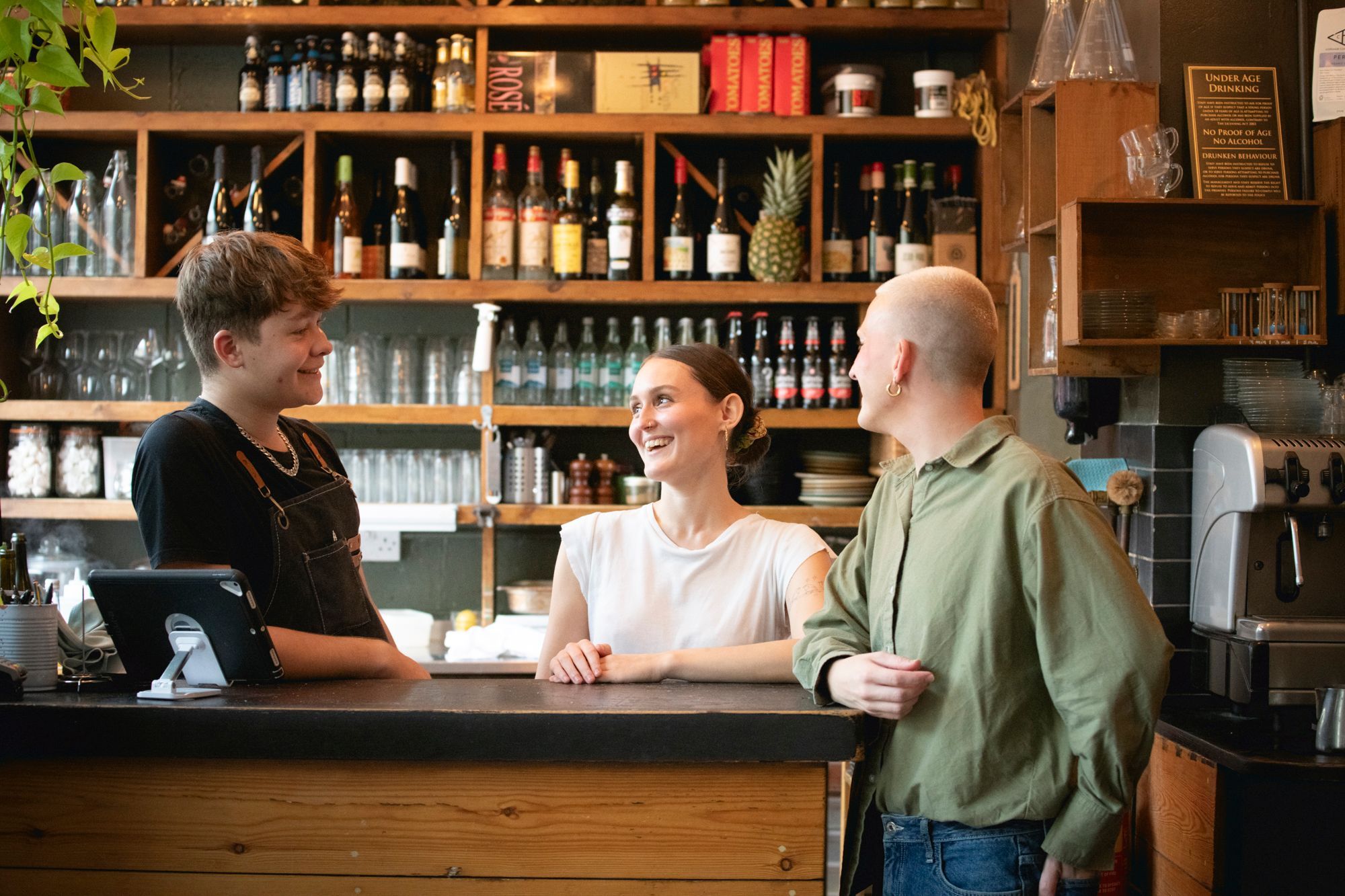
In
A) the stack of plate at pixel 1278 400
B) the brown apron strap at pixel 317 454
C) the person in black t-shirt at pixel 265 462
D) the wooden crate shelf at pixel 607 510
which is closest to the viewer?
the person in black t-shirt at pixel 265 462

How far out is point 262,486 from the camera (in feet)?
5.25

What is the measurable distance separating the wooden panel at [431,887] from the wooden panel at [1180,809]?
102 cm

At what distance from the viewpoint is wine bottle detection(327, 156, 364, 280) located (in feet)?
11.4

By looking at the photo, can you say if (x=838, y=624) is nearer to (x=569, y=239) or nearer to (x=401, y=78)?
(x=569, y=239)

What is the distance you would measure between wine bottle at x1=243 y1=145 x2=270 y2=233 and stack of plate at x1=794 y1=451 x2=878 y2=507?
1.82 metres

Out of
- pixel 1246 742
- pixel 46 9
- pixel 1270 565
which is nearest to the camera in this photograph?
pixel 46 9

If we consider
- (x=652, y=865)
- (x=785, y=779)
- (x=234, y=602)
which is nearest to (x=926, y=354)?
(x=785, y=779)

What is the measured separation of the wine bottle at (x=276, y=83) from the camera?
3.52m

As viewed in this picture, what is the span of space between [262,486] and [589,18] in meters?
2.27

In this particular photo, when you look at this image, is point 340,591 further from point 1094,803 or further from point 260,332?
point 1094,803

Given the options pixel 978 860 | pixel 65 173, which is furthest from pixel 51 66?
pixel 978 860

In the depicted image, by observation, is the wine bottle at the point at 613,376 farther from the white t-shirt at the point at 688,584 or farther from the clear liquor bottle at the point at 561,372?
the white t-shirt at the point at 688,584

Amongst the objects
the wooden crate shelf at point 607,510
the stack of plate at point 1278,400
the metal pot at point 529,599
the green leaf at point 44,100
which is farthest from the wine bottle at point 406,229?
the stack of plate at point 1278,400

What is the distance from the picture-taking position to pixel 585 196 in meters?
3.67
